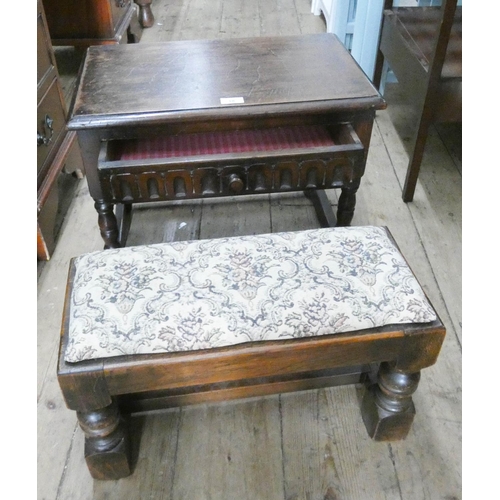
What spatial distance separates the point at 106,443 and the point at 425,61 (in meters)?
1.33

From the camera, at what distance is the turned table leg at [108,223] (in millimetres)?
1237

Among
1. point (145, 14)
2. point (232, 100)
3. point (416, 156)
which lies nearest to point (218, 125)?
point (232, 100)

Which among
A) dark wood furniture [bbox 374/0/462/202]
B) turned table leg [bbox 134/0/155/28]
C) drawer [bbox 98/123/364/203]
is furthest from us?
turned table leg [bbox 134/0/155/28]

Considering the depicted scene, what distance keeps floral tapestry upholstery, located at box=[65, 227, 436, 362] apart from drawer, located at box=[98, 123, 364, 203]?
28 cm

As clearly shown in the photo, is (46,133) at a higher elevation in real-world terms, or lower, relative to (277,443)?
higher

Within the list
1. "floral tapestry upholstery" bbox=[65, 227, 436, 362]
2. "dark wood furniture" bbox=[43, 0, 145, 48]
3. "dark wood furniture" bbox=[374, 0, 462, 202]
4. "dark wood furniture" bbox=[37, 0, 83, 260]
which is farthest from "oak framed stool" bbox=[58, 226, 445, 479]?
"dark wood furniture" bbox=[43, 0, 145, 48]

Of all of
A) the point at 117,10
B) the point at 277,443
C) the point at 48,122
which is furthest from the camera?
the point at 117,10

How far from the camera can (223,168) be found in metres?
1.17

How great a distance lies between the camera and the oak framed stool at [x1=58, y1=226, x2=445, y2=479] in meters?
0.79

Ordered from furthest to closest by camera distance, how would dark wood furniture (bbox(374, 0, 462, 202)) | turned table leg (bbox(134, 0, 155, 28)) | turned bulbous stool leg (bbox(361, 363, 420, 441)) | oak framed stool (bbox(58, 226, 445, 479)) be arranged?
turned table leg (bbox(134, 0, 155, 28)), dark wood furniture (bbox(374, 0, 462, 202)), turned bulbous stool leg (bbox(361, 363, 420, 441)), oak framed stool (bbox(58, 226, 445, 479))

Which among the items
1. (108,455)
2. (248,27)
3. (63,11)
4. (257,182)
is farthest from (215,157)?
(248,27)

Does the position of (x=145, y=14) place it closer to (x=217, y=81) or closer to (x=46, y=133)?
(x=46, y=133)

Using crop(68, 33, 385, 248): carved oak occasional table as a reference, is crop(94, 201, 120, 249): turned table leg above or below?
below

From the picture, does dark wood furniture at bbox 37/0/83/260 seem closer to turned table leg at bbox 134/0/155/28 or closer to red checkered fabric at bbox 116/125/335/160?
red checkered fabric at bbox 116/125/335/160
